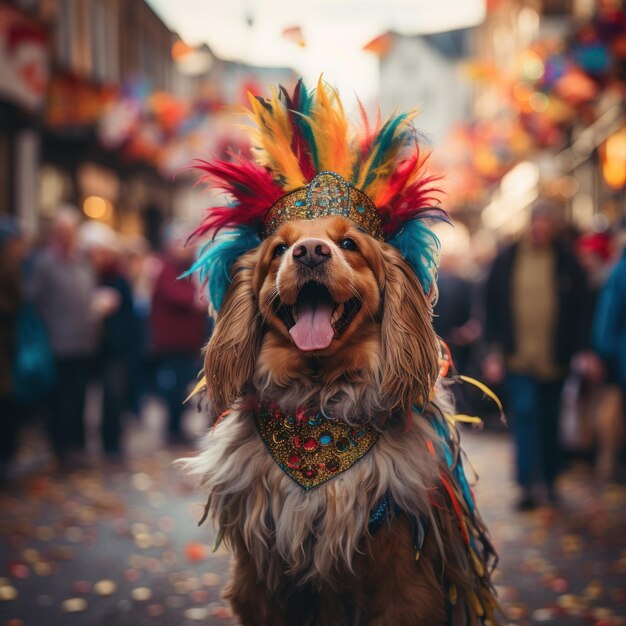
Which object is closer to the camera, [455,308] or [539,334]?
[539,334]

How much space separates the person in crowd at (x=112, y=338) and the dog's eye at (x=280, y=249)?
5.87 meters

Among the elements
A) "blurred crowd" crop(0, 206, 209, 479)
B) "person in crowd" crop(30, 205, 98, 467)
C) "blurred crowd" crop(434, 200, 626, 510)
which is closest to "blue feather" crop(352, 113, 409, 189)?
Answer: "blurred crowd" crop(434, 200, 626, 510)

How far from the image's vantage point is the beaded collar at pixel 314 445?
299 cm

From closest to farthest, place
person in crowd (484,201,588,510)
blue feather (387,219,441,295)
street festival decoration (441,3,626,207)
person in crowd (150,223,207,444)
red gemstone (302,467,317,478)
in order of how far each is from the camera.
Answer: red gemstone (302,467,317,478)
blue feather (387,219,441,295)
person in crowd (484,201,588,510)
person in crowd (150,223,207,444)
street festival decoration (441,3,626,207)

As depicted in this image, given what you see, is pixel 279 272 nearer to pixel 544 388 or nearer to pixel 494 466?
pixel 544 388

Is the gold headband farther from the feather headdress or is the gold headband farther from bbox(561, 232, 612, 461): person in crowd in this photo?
bbox(561, 232, 612, 461): person in crowd

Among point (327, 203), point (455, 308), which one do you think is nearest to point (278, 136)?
point (327, 203)

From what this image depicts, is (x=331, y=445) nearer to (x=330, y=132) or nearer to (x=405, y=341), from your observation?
(x=405, y=341)

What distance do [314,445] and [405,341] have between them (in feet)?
1.55

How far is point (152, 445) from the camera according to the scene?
32.1 feet

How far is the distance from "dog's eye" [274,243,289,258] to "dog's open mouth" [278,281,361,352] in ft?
0.47

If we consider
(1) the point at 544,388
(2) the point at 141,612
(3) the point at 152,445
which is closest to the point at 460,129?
A: (3) the point at 152,445

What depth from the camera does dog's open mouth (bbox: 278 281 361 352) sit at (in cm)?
293

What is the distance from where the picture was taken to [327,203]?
3043mm
